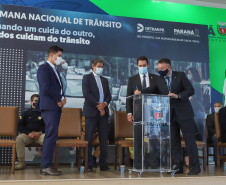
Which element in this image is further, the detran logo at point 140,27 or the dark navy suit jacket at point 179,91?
the detran logo at point 140,27

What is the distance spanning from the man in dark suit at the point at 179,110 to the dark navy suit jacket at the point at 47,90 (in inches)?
39.8

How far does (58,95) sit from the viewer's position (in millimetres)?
3865

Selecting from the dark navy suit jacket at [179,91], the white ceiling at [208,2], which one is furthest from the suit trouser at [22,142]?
the white ceiling at [208,2]

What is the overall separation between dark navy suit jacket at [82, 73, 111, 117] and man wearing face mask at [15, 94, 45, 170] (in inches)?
38.8

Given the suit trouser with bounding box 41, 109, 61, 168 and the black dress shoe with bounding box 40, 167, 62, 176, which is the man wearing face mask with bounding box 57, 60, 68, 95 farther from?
the black dress shoe with bounding box 40, 167, 62, 176

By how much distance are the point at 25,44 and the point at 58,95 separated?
2333mm

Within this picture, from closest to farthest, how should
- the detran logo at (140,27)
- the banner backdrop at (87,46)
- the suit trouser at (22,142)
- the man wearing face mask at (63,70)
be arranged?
the suit trouser at (22,142)
the banner backdrop at (87,46)
the man wearing face mask at (63,70)
the detran logo at (140,27)

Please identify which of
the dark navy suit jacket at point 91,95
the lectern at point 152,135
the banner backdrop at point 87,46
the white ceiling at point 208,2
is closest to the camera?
the lectern at point 152,135

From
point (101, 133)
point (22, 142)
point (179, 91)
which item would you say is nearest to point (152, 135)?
point (179, 91)

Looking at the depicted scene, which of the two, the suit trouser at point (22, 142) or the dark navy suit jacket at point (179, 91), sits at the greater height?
the dark navy suit jacket at point (179, 91)

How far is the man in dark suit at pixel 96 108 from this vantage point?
14.9ft

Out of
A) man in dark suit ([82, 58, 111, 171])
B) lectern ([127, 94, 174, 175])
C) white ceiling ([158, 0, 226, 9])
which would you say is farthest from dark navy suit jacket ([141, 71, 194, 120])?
white ceiling ([158, 0, 226, 9])

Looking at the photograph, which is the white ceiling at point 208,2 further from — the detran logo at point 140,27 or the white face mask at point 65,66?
the white face mask at point 65,66

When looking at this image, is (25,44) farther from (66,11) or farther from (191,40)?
(191,40)
